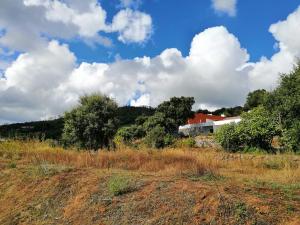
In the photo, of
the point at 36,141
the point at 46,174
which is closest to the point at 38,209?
the point at 46,174

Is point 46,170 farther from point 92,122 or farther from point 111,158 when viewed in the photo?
point 92,122

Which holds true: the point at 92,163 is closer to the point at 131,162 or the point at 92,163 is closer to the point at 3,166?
the point at 131,162

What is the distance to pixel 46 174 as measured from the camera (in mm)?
9461

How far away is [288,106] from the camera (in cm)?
1927

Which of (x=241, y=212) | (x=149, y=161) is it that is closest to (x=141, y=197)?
(x=241, y=212)

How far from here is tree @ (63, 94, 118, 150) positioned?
28.7 m

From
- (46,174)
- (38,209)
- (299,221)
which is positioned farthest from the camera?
(46,174)

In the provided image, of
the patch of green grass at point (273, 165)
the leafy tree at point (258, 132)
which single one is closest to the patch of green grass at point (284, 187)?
the patch of green grass at point (273, 165)

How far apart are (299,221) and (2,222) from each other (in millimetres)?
5216

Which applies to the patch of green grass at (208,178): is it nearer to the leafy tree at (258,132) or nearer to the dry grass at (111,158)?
the dry grass at (111,158)

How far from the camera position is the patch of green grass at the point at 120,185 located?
24.7ft

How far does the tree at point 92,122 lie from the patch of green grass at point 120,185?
20411mm

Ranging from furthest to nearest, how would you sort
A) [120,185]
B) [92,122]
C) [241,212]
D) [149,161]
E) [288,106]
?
[92,122]
[288,106]
[149,161]
[120,185]
[241,212]

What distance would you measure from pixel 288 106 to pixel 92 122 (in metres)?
14.1
